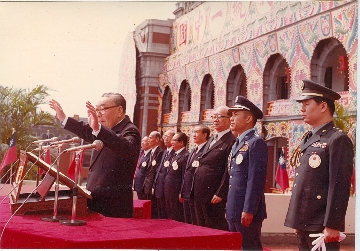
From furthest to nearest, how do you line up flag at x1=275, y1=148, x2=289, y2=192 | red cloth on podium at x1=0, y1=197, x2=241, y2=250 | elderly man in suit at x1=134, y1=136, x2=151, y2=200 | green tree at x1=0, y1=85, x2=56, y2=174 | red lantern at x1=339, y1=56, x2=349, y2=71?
flag at x1=275, y1=148, x2=289, y2=192, elderly man in suit at x1=134, y1=136, x2=151, y2=200, red lantern at x1=339, y1=56, x2=349, y2=71, green tree at x1=0, y1=85, x2=56, y2=174, red cloth on podium at x1=0, y1=197, x2=241, y2=250

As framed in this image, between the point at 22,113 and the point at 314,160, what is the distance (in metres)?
2.20

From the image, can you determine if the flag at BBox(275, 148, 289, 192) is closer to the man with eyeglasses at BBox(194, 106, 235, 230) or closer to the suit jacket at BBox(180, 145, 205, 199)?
the suit jacket at BBox(180, 145, 205, 199)

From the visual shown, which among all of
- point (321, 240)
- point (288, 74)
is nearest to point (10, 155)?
point (321, 240)

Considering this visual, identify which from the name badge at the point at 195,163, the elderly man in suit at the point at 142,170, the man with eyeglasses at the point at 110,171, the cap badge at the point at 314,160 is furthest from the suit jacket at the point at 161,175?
the cap badge at the point at 314,160

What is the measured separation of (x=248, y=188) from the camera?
2449mm

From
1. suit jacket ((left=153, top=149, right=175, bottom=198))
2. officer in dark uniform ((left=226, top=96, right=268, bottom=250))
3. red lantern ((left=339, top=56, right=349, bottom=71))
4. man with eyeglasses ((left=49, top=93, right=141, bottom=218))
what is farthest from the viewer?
suit jacket ((left=153, top=149, right=175, bottom=198))

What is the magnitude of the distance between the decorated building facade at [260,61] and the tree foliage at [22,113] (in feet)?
4.91

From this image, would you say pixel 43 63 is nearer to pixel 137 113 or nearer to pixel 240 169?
pixel 137 113

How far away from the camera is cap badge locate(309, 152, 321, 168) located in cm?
209

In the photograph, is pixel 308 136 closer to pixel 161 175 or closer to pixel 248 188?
pixel 248 188

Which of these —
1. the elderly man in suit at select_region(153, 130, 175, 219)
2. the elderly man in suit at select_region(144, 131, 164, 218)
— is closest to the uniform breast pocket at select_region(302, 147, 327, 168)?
the elderly man in suit at select_region(153, 130, 175, 219)

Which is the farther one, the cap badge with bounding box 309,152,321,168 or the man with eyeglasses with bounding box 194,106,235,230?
the man with eyeglasses with bounding box 194,106,235,230

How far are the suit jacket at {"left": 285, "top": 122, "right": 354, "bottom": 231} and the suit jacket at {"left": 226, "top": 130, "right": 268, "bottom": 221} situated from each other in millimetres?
302

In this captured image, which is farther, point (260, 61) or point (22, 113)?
point (260, 61)
